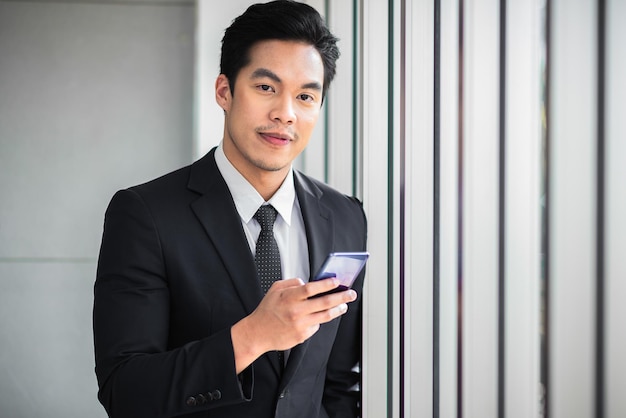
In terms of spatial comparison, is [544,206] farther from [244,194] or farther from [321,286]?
[244,194]

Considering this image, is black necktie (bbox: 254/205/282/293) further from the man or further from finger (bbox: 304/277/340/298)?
finger (bbox: 304/277/340/298)

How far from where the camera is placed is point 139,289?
51.9 inches

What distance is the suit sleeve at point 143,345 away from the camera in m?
1.22

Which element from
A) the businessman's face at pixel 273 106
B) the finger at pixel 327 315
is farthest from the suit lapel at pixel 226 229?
the finger at pixel 327 315

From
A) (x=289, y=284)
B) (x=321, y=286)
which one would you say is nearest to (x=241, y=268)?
(x=289, y=284)

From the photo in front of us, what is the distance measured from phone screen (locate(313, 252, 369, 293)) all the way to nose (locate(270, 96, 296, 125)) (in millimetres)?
507

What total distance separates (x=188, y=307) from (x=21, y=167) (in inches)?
90.3

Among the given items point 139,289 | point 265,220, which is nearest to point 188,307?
point 139,289

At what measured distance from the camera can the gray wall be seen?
3.24m

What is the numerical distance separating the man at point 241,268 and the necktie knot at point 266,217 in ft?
0.04

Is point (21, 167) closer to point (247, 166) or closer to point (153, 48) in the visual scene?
point (153, 48)

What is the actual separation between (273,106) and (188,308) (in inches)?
20.8

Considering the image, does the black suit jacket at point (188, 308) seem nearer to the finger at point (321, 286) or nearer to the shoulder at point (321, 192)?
the shoulder at point (321, 192)

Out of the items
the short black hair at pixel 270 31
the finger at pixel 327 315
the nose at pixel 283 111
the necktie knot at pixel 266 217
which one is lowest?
the finger at pixel 327 315
